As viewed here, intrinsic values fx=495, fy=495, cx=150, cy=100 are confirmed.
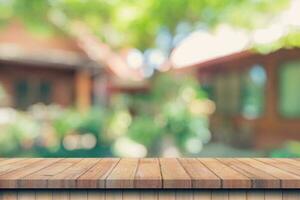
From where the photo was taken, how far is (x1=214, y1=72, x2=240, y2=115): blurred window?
34.3 feet

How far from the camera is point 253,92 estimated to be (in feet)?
31.7

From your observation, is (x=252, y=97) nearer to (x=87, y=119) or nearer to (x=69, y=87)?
(x=87, y=119)

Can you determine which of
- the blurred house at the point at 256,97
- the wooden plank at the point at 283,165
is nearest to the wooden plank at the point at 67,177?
the wooden plank at the point at 283,165

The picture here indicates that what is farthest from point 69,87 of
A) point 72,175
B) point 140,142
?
point 72,175

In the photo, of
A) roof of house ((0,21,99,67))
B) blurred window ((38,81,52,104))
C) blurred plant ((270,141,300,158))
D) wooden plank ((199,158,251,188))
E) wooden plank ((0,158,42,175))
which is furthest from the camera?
blurred window ((38,81,52,104))

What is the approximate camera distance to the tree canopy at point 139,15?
9.05 meters

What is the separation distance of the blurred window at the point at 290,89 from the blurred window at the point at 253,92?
0.55 metres

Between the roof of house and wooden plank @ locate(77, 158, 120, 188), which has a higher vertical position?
the roof of house

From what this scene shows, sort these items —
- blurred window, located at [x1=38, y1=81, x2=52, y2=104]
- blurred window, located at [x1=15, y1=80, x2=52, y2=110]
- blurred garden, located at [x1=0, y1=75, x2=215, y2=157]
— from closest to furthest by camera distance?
blurred garden, located at [x1=0, y1=75, x2=215, y2=157] < blurred window, located at [x1=15, y1=80, x2=52, y2=110] < blurred window, located at [x1=38, y1=81, x2=52, y2=104]

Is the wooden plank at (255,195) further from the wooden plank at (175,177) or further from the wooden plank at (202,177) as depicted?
the wooden plank at (175,177)

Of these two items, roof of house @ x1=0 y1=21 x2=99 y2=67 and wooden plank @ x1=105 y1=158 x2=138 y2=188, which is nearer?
wooden plank @ x1=105 y1=158 x2=138 y2=188

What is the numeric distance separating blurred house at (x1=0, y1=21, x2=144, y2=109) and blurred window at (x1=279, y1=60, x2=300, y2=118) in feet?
8.98

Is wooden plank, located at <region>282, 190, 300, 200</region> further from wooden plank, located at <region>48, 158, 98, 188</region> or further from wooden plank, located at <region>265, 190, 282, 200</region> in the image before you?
wooden plank, located at <region>48, 158, 98, 188</region>

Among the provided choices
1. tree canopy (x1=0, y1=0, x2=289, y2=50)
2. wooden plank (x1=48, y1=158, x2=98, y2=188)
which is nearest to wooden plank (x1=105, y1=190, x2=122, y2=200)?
wooden plank (x1=48, y1=158, x2=98, y2=188)
